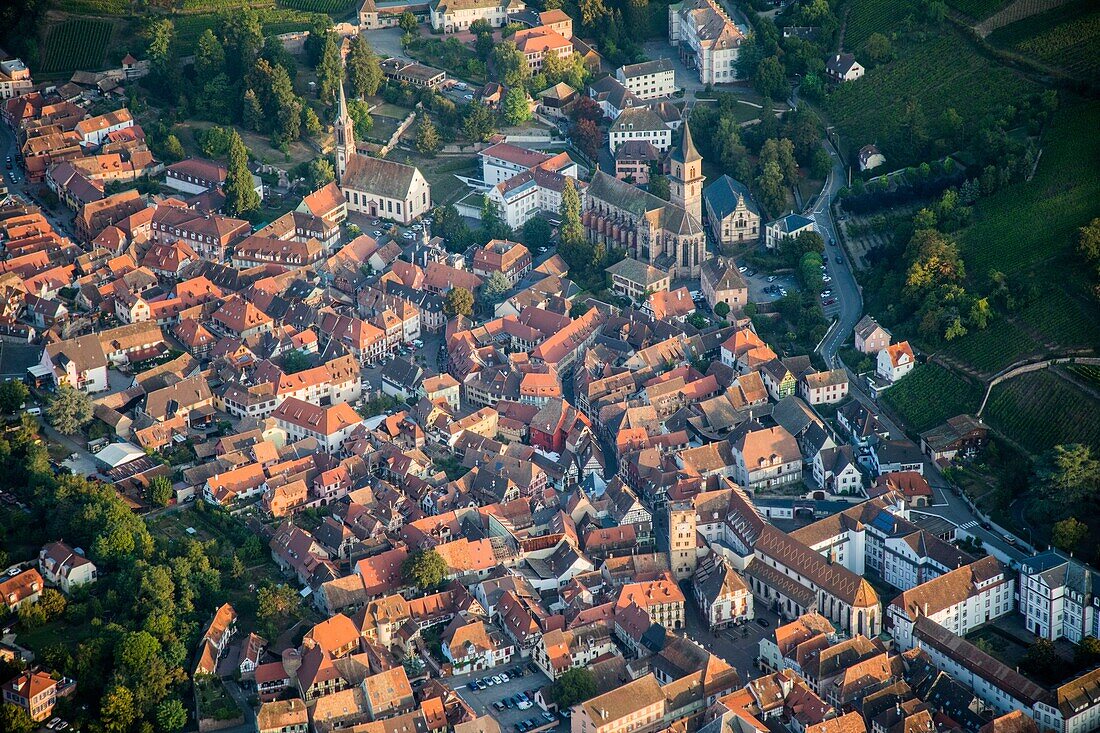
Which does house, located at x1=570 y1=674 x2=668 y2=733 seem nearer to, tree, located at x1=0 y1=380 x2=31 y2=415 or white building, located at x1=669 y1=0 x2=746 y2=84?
tree, located at x1=0 y1=380 x2=31 y2=415

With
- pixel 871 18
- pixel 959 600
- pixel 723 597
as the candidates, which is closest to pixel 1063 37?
pixel 871 18

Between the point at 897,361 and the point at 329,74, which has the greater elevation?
the point at 329,74

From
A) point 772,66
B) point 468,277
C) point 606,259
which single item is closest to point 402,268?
point 468,277

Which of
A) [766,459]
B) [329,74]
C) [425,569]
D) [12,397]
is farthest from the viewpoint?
[329,74]

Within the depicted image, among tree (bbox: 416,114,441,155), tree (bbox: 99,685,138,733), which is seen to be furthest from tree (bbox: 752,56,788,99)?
tree (bbox: 99,685,138,733)

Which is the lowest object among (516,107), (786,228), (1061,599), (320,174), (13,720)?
(1061,599)

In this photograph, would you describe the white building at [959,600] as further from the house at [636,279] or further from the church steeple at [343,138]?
the church steeple at [343,138]

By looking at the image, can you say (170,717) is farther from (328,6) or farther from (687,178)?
(328,6)
